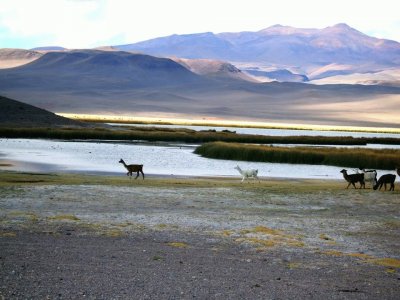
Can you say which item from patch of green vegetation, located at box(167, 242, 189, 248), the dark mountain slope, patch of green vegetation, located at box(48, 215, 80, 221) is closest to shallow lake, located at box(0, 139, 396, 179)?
patch of green vegetation, located at box(48, 215, 80, 221)

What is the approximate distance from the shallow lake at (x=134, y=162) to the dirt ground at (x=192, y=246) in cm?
1474

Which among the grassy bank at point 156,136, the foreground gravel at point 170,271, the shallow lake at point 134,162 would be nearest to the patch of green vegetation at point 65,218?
the foreground gravel at point 170,271

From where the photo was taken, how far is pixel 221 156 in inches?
1961

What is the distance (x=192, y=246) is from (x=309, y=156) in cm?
3507

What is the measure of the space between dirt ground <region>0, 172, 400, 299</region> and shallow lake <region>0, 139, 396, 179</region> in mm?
14740

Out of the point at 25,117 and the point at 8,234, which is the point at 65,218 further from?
the point at 25,117

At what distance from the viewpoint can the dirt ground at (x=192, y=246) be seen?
10062 millimetres

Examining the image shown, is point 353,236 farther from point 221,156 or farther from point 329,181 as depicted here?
point 221,156

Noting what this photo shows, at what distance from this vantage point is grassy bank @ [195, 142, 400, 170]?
146 feet

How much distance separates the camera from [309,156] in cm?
4750

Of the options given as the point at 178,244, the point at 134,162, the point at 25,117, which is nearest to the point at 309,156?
the point at 134,162

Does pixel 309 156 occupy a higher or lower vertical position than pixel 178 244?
higher

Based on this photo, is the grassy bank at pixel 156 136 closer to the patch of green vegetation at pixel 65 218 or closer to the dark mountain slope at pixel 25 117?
the dark mountain slope at pixel 25 117

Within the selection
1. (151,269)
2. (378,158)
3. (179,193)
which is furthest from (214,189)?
(378,158)
